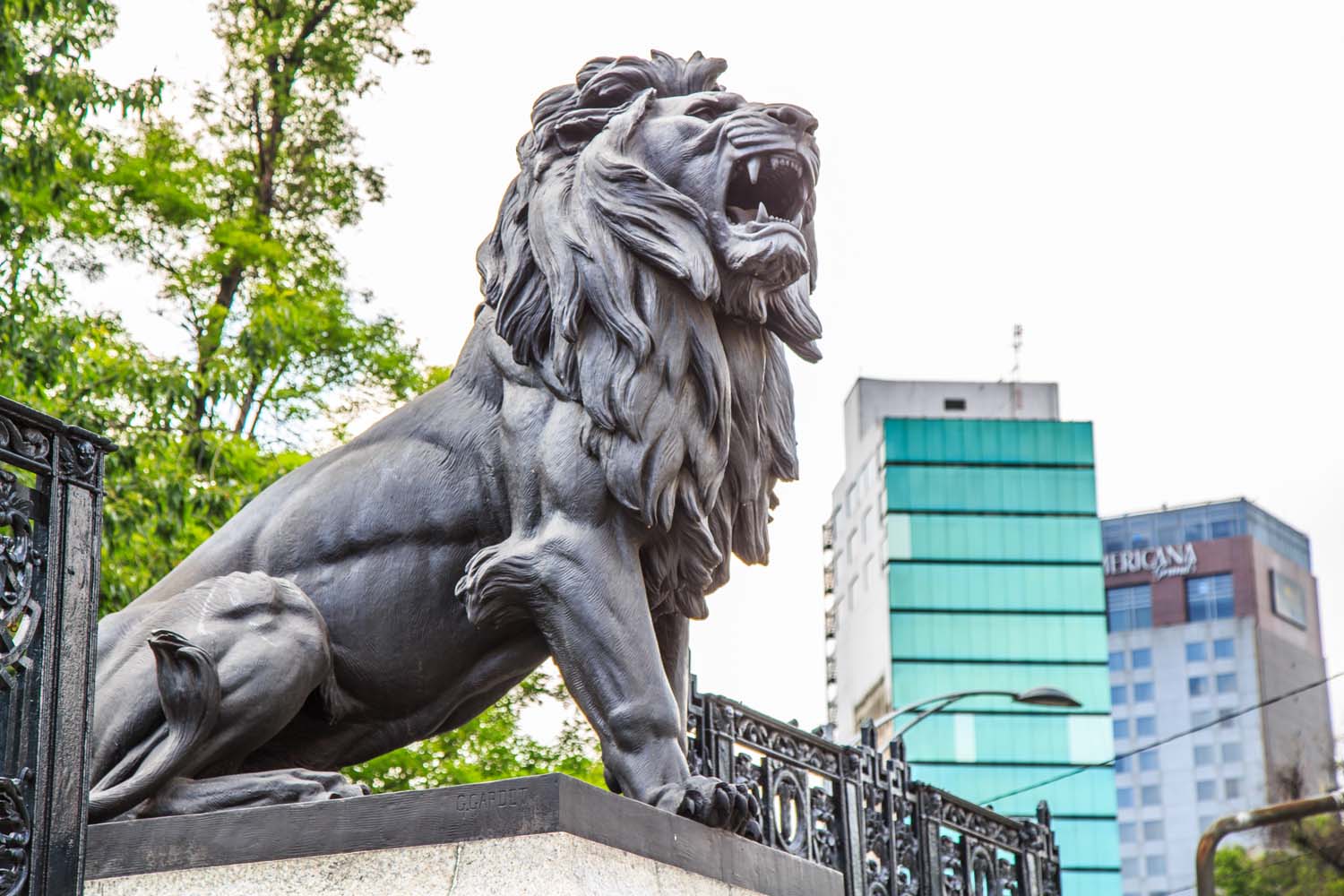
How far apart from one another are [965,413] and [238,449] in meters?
83.0

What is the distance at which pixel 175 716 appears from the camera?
16.0 feet

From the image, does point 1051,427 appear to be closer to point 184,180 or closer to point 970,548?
point 970,548

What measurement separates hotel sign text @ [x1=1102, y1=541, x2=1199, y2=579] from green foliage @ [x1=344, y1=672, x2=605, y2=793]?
324 feet

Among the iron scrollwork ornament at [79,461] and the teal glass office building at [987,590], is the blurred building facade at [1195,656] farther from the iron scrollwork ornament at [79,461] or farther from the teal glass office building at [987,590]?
the iron scrollwork ornament at [79,461]

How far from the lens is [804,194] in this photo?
517cm

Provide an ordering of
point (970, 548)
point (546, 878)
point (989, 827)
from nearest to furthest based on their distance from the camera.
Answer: point (546, 878) → point (989, 827) → point (970, 548)

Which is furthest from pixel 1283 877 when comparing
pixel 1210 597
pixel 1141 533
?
pixel 1141 533

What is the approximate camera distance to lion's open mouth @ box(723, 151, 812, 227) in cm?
508

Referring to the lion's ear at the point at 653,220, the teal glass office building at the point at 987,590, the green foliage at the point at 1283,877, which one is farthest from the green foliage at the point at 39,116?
the teal glass office building at the point at 987,590

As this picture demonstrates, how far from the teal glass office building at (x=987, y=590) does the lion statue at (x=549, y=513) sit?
277ft

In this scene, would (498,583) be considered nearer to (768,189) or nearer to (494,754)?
(768,189)

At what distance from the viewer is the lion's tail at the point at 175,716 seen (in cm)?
482

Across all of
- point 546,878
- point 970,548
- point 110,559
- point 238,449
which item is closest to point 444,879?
point 546,878

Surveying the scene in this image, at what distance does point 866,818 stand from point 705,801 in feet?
13.2
